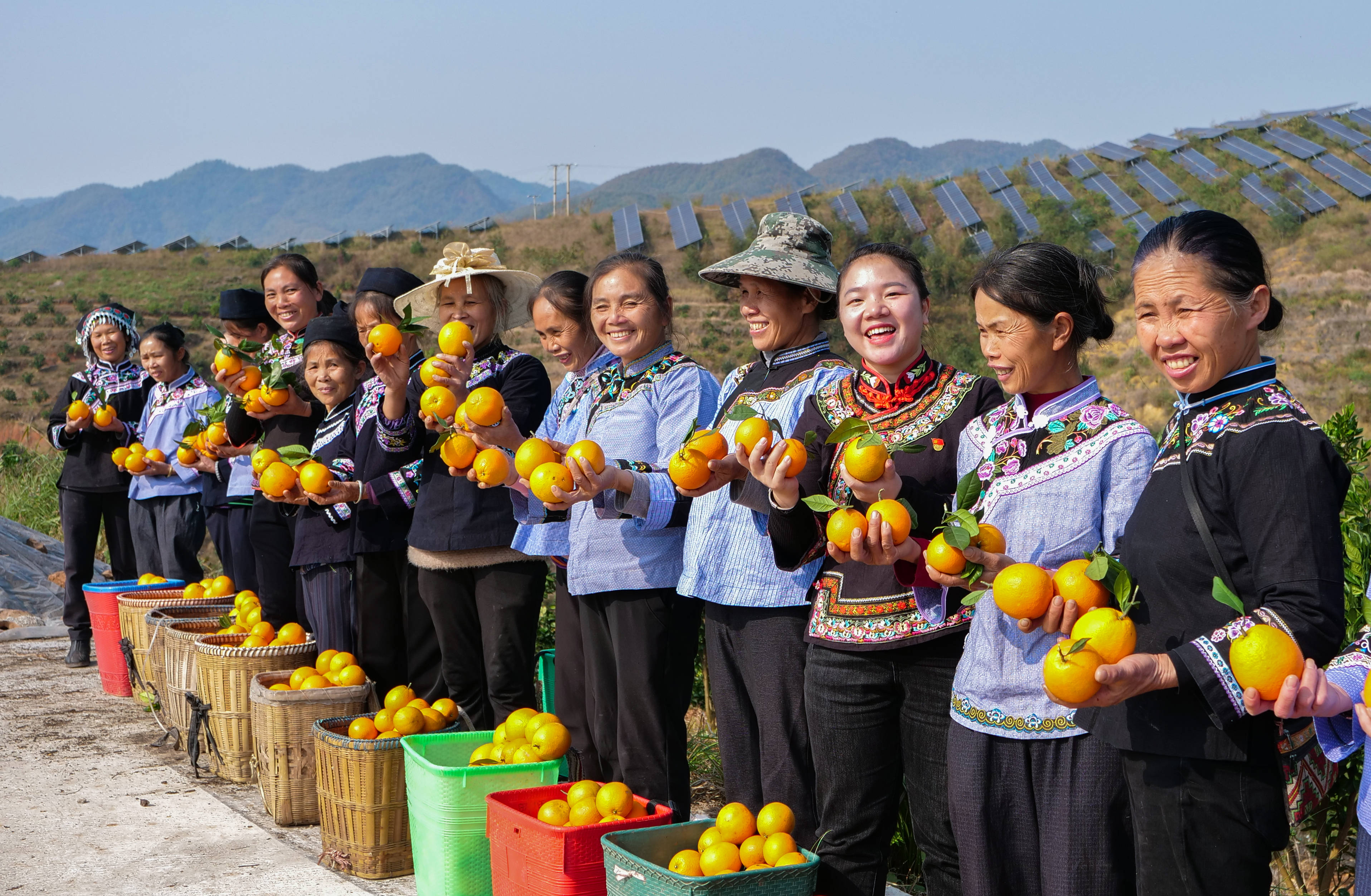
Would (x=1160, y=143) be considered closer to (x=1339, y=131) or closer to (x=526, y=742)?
(x=1339, y=131)

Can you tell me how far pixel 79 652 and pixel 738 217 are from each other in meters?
34.8

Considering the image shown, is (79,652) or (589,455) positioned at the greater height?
(589,455)

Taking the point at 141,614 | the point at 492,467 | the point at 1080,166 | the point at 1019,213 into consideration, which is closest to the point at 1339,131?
the point at 1080,166

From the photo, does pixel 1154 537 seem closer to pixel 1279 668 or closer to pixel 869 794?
pixel 1279 668

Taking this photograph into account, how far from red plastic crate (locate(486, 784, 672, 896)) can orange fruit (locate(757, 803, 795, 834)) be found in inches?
13.2

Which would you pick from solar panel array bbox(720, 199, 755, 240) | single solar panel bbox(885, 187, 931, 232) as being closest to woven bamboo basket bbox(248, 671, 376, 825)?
solar panel array bbox(720, 199, 755, 240)

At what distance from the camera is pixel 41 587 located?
877cm

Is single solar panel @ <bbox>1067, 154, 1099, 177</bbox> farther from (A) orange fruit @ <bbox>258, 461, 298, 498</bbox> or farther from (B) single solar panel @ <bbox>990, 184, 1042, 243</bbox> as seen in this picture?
(A) orange fruit @ <bbox>258, 461, 298, 498</bbox>

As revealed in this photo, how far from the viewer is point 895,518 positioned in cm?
227

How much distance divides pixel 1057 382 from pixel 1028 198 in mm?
35507

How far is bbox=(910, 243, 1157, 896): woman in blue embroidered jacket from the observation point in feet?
7.06

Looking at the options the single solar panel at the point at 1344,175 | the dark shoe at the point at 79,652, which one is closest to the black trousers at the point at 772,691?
the dark shoe at the point at 79,652

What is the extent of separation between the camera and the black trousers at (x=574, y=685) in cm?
362

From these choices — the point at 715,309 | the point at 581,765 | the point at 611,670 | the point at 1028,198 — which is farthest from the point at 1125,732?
the point at 1028,198
